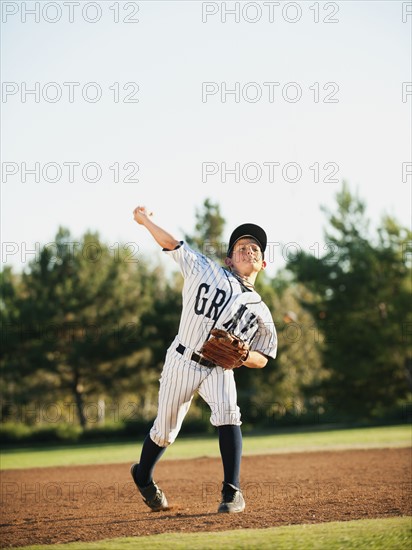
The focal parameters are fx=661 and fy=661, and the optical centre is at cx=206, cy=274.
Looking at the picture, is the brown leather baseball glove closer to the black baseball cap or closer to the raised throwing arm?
the raised throwing arm

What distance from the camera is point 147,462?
516 centimetres

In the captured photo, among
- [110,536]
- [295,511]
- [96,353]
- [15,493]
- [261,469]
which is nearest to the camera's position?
[110,536]

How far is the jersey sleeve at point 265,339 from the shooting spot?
504 cm

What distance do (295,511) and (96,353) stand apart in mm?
31064

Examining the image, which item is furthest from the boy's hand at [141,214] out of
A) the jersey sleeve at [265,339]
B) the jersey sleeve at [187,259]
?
the jersey sleeve at [265,339]

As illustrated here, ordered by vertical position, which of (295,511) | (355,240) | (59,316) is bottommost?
(295,511)

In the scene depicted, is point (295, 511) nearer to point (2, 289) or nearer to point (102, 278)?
point (102, 278)

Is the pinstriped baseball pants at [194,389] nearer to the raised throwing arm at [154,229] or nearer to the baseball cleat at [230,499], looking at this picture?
the baseball cleat at [230,499]

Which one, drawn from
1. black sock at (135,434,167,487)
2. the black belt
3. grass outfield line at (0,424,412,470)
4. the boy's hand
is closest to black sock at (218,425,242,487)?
the black belt

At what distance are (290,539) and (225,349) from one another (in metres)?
1.37

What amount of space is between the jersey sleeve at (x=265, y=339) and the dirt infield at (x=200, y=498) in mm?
1200

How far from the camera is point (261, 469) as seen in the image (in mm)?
9383

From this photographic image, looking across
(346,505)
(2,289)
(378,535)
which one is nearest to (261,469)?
(346,505)

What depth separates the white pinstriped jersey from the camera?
4.83 metres
